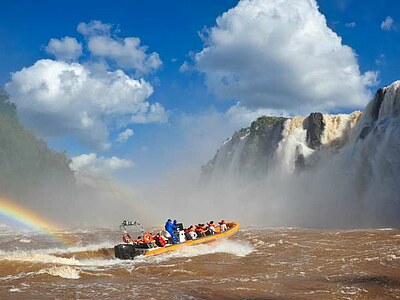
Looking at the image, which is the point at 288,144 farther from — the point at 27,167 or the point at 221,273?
the point at 221,273

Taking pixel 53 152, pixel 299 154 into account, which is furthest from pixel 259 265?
pixel 53 152

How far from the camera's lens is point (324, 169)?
115 ft

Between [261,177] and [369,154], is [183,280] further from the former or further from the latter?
[261,177]

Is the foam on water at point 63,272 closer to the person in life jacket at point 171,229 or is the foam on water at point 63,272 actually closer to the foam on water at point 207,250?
the foam on water at point 207,250

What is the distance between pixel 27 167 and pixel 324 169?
30.4 metres

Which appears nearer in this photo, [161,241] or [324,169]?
[161,241]

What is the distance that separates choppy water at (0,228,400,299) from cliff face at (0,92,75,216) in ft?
98.7

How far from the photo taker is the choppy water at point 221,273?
934 centimetres

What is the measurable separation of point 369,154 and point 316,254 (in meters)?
16.1

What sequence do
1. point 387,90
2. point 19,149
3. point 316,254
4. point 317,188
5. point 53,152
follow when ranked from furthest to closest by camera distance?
point 53,152, point 19,149, point 317,188, point 387,90, point 316,254

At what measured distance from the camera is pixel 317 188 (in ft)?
116

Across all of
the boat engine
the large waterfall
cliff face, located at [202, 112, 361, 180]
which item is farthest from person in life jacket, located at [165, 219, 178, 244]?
cliff face, located at [202, 112, 361, 180]

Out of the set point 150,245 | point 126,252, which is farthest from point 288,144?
point 126,252

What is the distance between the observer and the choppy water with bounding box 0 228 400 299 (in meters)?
9.34
